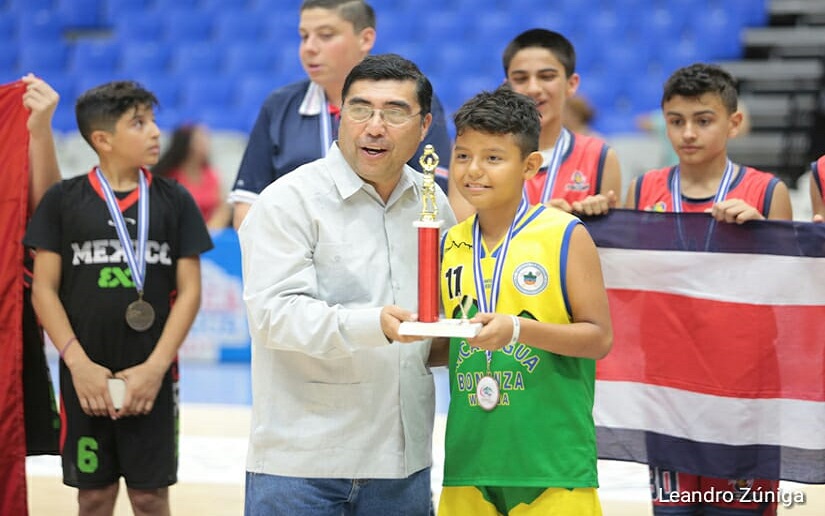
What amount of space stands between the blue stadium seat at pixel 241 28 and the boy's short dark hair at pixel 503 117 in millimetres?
11860

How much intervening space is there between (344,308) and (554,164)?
1.71 metres

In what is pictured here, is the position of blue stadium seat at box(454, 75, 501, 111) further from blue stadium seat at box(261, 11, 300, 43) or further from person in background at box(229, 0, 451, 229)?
person in background at box(229, 0, 451, 229)

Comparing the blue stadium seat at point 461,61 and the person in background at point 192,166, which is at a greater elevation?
the blue stadium seat at point 461,61

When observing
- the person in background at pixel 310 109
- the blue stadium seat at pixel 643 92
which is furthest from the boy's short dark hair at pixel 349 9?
the blue stadium seat at pixel 643 92

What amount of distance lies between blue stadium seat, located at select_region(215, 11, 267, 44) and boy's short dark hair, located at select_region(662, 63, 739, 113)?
1096cm

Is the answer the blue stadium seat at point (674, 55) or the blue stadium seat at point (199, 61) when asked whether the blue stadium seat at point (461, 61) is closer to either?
the blue stadium seat at point (674, 55)

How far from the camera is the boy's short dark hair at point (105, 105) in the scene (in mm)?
4336

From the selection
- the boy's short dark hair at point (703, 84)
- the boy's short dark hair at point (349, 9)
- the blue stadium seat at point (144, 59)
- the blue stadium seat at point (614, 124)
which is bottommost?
the boy's short dark hair at point (703, 84)

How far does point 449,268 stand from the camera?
301cm

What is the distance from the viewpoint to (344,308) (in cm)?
273

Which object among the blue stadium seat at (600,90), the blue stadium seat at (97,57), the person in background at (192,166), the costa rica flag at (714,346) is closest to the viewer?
the costa rica flag at (714,346)

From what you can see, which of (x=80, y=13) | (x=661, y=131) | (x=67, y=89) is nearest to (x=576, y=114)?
(x=661, y=131)

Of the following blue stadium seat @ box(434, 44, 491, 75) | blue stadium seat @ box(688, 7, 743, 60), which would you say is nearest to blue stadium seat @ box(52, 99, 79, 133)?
blue stadium seat @ box(434, 44, 491, 75)

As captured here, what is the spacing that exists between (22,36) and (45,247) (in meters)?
11.9
